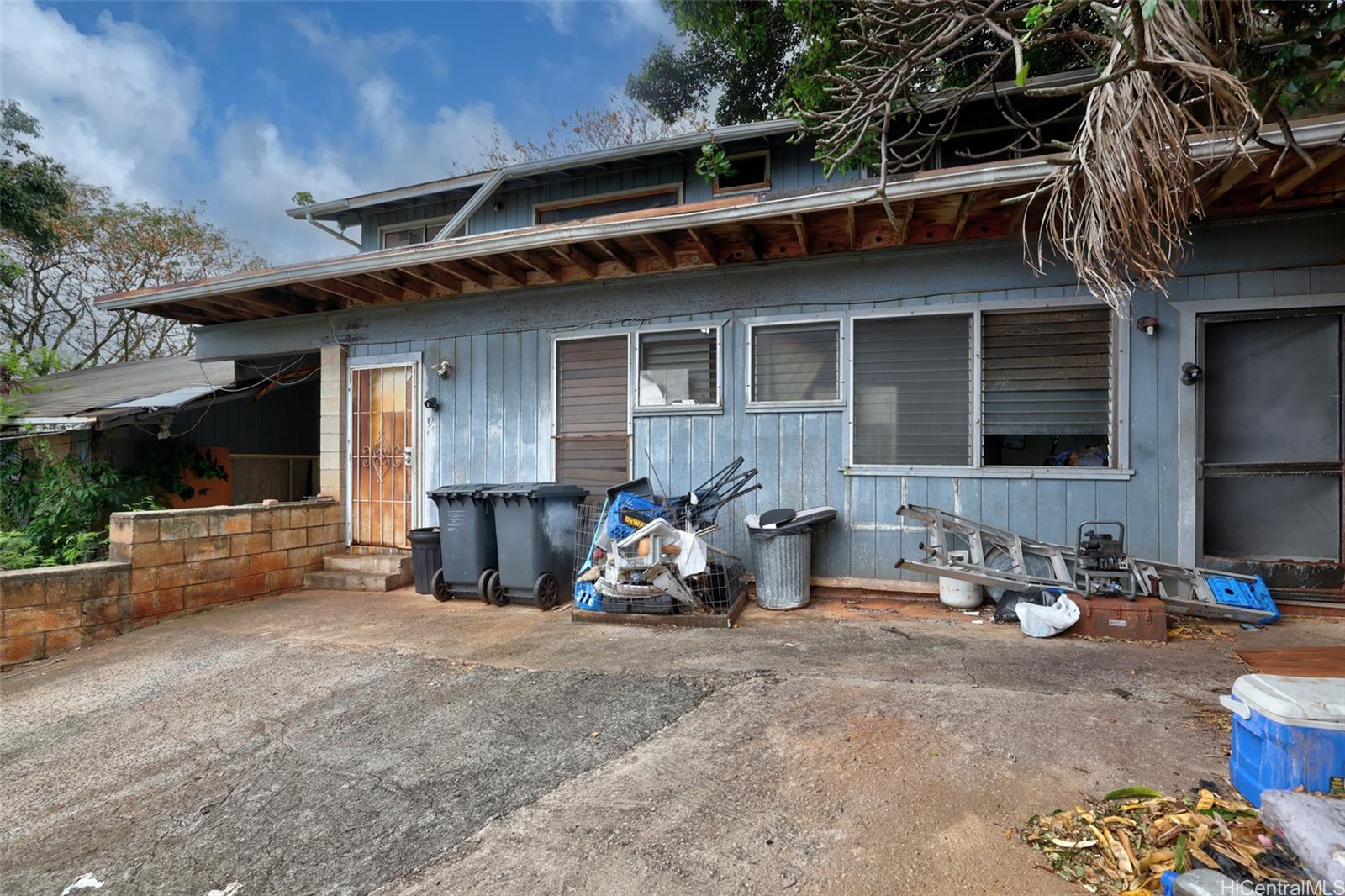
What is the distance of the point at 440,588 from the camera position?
517 centimetres

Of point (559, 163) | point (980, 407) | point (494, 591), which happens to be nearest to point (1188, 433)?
point (980, 407)

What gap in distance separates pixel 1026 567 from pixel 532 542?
12.3ft

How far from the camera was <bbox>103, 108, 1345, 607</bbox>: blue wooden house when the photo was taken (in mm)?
4098

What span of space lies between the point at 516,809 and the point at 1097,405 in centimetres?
460

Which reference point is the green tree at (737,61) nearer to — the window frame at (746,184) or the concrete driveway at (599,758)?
the window frame at (746,184)

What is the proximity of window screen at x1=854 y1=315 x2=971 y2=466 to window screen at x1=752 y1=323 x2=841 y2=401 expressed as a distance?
20 centimetres

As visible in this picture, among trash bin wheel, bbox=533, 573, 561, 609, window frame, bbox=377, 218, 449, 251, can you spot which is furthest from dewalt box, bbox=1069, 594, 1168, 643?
window frame, bbox=377, 218, 449, 251

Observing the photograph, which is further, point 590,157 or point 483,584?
point 590,157

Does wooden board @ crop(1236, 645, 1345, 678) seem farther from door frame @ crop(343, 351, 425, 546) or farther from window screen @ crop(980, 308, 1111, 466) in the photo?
door frame @ crop(343, 351, 425, 546)

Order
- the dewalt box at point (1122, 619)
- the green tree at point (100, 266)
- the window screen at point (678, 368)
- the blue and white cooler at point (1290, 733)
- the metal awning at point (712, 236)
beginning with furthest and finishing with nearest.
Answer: the green tree at point (100, 266)
the window screen at point (678, 368)
the metal awning at point (712, 236)
the dewalt box at point (1122, 619)
the blue and white cooler at point (1290, 733)

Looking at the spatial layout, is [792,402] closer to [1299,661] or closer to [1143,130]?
→ [1143,130]

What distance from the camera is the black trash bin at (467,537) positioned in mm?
4941

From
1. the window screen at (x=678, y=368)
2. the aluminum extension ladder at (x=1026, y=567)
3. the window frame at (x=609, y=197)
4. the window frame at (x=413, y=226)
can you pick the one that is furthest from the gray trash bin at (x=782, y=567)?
the window frame at (x=413, y=226)

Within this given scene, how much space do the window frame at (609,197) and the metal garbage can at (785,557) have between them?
417cm
